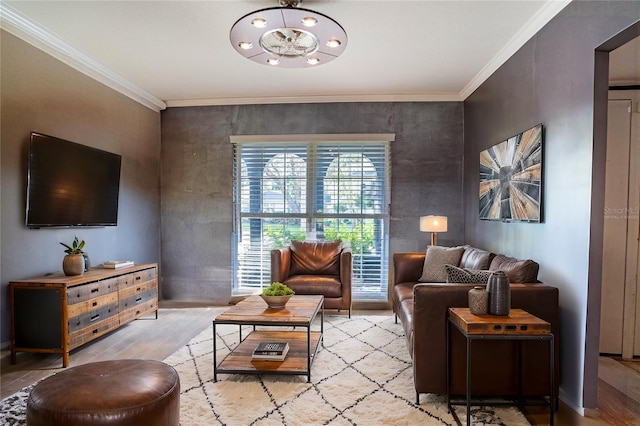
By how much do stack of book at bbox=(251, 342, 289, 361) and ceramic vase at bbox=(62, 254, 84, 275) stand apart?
1.81 m

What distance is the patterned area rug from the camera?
2.21 m

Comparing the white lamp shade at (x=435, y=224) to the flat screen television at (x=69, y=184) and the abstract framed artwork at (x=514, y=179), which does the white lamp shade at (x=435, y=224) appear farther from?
the flat screen television at (x=69, y=184)

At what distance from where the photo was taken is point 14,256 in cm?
314

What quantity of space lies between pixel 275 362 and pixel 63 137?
118 inches

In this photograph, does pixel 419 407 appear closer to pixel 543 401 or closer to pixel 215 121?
pixel 543 401

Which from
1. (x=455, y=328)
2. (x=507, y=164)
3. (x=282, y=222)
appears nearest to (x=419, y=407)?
(x=455, y=328)

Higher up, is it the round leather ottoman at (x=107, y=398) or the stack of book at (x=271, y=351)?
the round leather ottoman at (x=107, y=398)

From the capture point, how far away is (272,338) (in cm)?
325

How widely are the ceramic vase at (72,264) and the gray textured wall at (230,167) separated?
2.02m

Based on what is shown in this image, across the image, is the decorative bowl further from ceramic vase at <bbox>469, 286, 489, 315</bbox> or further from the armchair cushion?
ceramic vase at <bbox>469, 286, 489, 315</bbox>

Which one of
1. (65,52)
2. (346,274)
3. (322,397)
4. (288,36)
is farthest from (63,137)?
(322,397)

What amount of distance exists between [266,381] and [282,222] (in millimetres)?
2752

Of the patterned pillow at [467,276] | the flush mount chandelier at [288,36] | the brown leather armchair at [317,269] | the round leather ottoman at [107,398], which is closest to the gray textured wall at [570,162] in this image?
the patterned pillow at [467,276]

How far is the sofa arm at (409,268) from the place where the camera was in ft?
13.7
